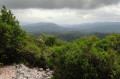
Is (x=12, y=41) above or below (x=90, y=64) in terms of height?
above

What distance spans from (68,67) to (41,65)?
26.1 feet

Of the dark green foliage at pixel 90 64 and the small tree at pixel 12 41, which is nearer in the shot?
the dark green foliage at pixel 90 64

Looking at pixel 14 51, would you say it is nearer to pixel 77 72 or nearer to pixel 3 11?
pixel 3 11

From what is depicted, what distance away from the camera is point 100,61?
18.2ft

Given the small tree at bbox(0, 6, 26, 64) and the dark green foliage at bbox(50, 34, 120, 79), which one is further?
the small tree at bbox(0, 6, 26, 64)

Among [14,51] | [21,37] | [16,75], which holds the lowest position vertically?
[16,75]

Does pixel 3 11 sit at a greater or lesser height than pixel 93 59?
greater

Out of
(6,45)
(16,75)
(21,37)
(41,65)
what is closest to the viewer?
(16,75)

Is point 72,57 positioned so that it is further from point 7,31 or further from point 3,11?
point 3,11

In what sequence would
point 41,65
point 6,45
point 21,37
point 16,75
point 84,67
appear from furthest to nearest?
point 41,65, point 21,37, point 6,45, point 16,75, point 84,67

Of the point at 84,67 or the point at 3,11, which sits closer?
the point at 84,67

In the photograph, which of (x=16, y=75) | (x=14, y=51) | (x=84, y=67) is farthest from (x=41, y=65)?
(x=84, y=67)

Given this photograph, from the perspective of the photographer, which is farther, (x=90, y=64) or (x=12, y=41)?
(x=12, y=41)

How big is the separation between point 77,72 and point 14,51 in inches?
301
